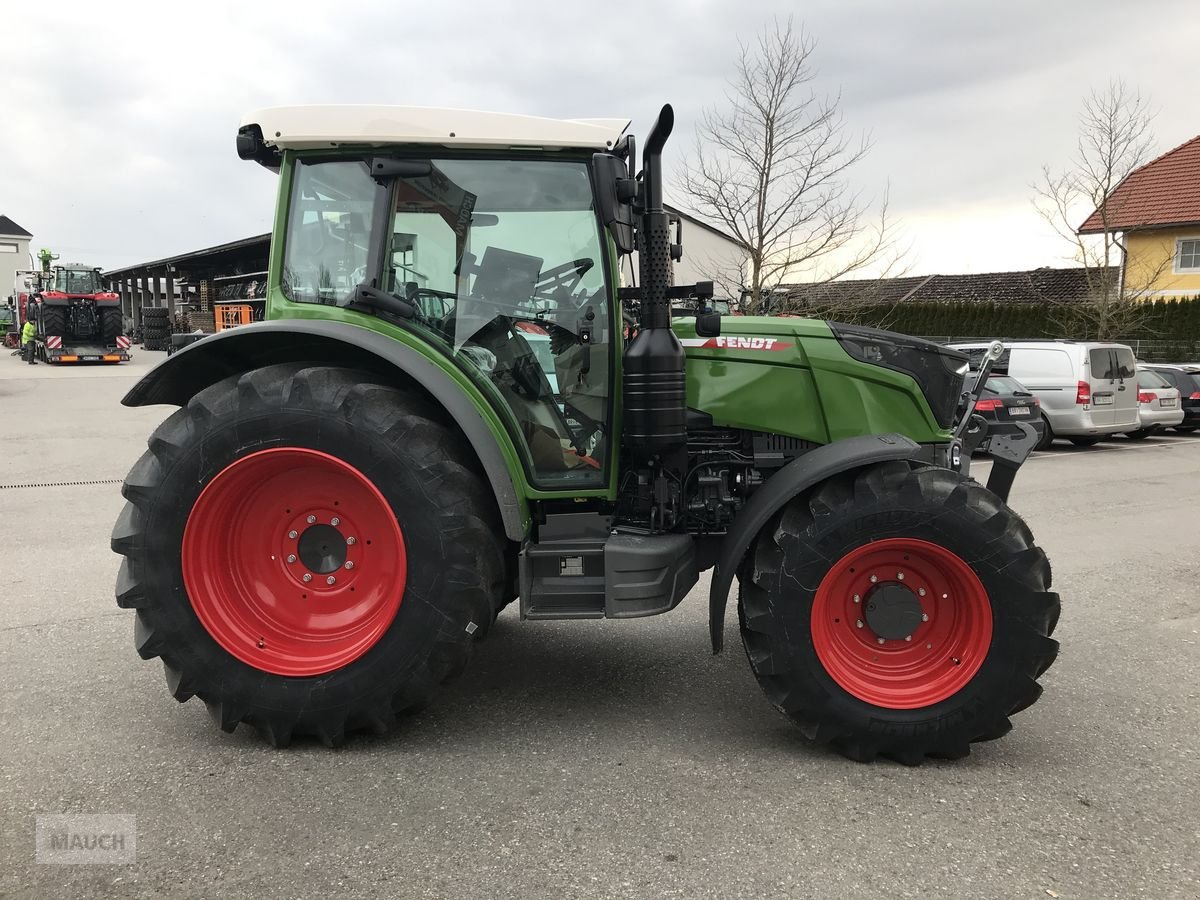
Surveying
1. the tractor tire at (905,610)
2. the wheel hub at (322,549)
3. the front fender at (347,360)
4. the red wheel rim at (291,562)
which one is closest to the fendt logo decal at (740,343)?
the tractor tire at (905,610)

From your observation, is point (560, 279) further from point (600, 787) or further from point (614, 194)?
point (600, 787)

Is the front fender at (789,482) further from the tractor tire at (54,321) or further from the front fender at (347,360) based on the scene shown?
the tractor tire at (54,321)

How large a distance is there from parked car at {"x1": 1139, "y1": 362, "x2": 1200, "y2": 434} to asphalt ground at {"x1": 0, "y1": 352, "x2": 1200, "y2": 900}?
13.6 m

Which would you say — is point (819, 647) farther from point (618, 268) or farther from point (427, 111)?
point (427, 111)

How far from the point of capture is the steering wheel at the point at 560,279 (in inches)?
140

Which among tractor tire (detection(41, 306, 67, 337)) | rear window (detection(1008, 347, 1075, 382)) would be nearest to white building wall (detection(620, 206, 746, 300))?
rear window (detection(1008, 347, 1075, 382))

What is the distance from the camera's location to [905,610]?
3436 millimetres

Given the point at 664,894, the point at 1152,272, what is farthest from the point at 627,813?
the point at 1152,272

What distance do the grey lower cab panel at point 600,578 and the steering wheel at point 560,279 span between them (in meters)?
1.01

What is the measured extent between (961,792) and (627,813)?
3.93 ft

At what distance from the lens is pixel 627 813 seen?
3.00 m

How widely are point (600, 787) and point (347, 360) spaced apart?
195 cm

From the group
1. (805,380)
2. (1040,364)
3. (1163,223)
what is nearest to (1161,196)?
(1163,223)

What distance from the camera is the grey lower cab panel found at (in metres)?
3.53
